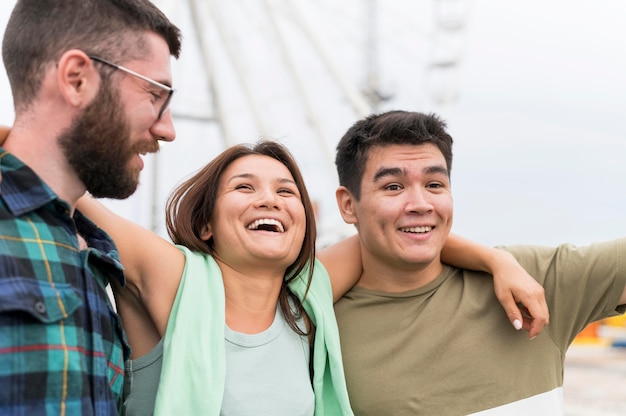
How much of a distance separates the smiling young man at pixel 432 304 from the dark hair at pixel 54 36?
107 cm

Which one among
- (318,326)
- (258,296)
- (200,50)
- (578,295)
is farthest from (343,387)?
(200,50)

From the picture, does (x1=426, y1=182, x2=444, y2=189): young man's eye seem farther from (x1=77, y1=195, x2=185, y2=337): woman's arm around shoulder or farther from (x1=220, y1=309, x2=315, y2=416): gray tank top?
(x1=77, y1=195, x2=185, y2=337): woman's arm around shoulder

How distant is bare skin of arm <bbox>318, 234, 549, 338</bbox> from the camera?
84.7 inches

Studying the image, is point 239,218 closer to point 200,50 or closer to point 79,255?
point 79,255

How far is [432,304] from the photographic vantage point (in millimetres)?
2355

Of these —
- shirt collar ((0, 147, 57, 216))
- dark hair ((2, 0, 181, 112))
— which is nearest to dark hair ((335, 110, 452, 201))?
dark hair ((2, 0, 181, 112))

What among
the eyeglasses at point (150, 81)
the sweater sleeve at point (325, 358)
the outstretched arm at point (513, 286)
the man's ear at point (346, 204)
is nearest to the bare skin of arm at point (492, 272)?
the outstretched arm at point (513, 286)

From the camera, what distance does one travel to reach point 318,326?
6.89ft

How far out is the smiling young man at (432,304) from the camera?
2176 mm

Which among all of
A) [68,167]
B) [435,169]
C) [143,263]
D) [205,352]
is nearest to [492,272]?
[435,169]

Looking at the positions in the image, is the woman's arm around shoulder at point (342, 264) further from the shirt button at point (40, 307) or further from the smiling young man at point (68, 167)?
the shirt button at point (40, 307)

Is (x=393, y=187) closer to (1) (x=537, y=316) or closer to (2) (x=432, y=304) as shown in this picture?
(2) (x=432, y=304)

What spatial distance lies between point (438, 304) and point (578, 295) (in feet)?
1.43

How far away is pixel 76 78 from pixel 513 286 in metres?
1.39
